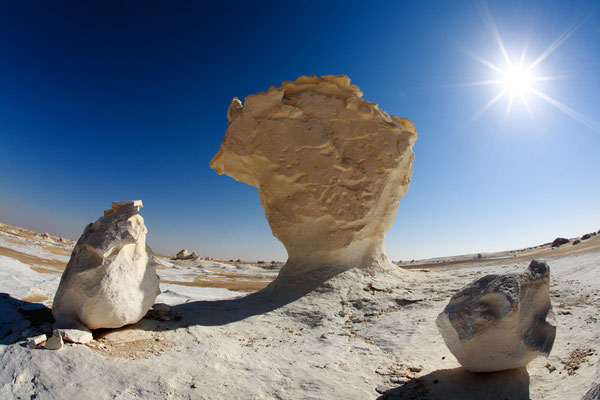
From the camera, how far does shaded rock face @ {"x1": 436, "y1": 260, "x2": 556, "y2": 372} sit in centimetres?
282

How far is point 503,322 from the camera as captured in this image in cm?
279

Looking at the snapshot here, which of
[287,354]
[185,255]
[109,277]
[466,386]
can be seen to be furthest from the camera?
[185,255]

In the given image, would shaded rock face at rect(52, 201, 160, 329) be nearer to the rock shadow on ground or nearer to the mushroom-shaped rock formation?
the rock shadow on ground

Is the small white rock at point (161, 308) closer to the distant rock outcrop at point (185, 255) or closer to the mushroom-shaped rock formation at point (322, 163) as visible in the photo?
the mushroom-shaped rock formation at point (322, 163)

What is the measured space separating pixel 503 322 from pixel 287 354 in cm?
258

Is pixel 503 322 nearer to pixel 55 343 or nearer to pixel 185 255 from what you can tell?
pixel 55 343

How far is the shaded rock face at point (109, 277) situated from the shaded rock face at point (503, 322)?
151 inches

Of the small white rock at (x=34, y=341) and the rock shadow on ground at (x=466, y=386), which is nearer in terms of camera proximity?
the rock shadow on ground at (x=466, y=386)

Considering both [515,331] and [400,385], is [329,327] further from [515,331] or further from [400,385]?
[515,331]

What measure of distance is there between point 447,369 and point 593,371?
1.22 metres

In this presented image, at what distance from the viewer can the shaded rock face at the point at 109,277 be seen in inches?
147

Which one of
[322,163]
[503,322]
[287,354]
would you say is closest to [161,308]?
[287,354]

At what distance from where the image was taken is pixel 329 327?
5242 millimetres

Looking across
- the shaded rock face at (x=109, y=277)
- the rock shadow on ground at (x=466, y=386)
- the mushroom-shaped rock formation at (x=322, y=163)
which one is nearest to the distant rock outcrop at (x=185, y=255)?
the mushroom-shaped rock formation at (x=322, y=163)
